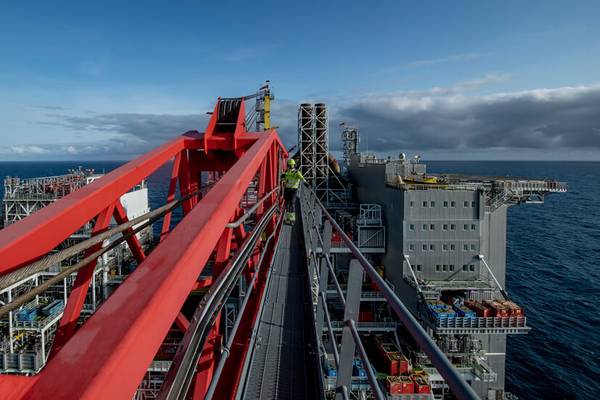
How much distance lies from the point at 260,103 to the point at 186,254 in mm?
37770

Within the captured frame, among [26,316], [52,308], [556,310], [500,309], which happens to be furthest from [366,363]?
[556,310]

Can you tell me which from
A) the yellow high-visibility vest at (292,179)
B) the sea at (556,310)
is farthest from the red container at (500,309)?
the yellow high-visibility vest at (292,179)

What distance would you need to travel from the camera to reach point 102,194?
4621mm

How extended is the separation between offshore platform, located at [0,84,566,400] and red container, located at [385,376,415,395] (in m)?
0.08

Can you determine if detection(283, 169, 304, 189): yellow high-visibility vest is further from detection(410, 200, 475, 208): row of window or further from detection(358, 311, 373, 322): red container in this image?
detection(358, 311, 373, 322): red container

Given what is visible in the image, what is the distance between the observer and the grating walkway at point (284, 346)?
11.2 feet

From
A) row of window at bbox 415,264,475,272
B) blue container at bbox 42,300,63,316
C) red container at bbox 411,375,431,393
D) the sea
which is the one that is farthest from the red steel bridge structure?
the sea

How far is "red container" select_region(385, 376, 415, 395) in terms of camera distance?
2080 centimetres

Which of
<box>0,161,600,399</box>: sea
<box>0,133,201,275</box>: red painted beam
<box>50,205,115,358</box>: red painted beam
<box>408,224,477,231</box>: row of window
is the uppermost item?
<box>0,133,201,275</box>: red painted beam

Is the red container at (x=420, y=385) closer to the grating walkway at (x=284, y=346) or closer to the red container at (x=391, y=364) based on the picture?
the red container at (x=391, y=364)

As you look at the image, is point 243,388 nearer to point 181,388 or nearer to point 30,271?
point 181,388

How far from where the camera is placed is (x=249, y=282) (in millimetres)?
4559

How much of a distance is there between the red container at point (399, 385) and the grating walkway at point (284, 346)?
1770 cm

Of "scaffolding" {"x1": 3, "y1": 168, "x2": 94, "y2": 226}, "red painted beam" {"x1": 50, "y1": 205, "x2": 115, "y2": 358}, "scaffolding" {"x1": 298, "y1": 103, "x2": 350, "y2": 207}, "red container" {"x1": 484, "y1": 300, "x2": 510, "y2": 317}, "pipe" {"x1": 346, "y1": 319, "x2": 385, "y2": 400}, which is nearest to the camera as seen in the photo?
"pipe" {"x1": 346, "y1": 319, "x2": 385, "y2": 400}
